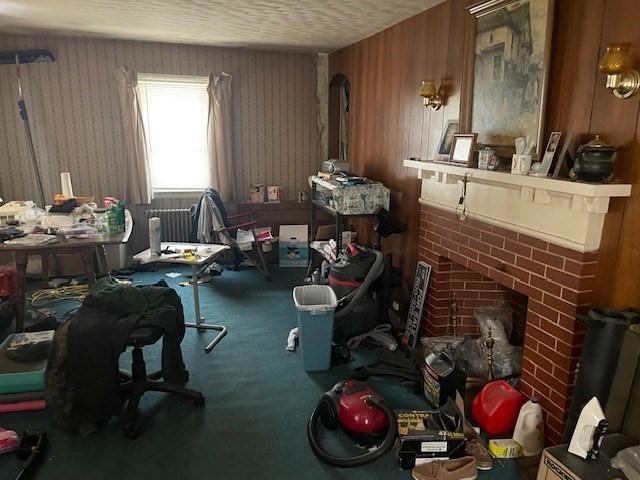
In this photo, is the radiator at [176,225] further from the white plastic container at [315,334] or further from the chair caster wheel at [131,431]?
the chair caster wheel at [131,431]

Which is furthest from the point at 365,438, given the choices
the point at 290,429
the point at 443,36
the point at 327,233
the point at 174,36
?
the point at 174,36

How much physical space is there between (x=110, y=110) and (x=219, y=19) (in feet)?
6.14

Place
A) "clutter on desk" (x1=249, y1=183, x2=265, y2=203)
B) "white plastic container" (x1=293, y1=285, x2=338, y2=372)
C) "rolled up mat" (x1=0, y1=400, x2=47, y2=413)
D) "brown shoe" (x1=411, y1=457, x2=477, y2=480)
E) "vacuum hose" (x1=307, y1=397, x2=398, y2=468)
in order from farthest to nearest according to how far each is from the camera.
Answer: "clutter on desk" (x1=249, y1=183, x2=265, y2=203) → "white plastic container" (x1=293, y1=285, x2=338, y2=372) → "rolled up mat" (x1=0, y1=400, x2=47, y2=413) → "vacuum hose" (x1=307, y1=397, x2=398, y2=468) → "brown shoe" (x1=411, y1=457, x2=477, y2=480)

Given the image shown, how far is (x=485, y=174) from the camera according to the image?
2.39m

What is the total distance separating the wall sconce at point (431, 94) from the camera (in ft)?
9.73

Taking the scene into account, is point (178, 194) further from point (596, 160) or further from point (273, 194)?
point (596, 160)

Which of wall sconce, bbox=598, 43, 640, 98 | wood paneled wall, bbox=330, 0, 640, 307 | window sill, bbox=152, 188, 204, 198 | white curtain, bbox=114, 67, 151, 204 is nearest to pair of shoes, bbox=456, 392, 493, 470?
wood paneled wall, bbox=330, 0, 640, 307

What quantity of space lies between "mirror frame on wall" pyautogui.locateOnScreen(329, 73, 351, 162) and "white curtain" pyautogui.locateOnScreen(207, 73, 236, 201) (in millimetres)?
1125

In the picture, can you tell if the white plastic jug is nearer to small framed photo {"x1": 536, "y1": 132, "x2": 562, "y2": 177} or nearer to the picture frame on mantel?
small framed photo {"x1": 536, "y1": 132, "x2": 562, "y2": 177}

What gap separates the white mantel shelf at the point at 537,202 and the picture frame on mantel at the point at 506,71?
196 mm

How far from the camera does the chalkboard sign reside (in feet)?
10.5

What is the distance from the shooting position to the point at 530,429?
2152 mm

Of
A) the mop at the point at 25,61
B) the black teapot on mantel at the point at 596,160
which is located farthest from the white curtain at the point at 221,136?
the black teapot on mantel at the point at 596,160

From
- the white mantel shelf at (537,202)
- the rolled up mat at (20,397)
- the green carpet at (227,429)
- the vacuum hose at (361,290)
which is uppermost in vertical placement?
the white mantel shelf at (537,202)
